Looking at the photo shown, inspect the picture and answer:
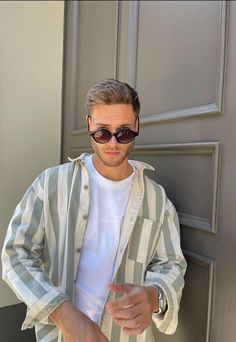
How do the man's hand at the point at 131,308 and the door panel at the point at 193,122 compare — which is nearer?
the man's hand at the point at 131,308

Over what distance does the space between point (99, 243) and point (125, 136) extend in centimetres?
35

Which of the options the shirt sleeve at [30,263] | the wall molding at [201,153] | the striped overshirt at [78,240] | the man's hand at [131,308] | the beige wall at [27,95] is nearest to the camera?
the man's hand at [131,308]

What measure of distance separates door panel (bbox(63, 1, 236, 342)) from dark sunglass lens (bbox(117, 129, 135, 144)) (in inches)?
10.7

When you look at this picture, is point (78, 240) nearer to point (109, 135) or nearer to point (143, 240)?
point (143, 240)

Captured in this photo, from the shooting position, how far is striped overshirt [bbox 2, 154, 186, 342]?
3.48 ft

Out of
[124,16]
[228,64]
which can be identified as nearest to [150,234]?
[228,64]

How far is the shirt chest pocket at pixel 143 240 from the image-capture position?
45.6 inches

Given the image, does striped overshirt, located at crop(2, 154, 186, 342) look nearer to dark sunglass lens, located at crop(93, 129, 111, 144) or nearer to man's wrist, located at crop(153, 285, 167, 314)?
man's wrist, located at crop(153, 285, 167, 314)

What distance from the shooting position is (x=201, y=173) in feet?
4.13

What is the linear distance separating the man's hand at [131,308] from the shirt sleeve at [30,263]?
0.59 feet

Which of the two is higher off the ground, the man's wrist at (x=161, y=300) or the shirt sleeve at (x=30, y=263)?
the shirt sleeve at (x=30, y=263)

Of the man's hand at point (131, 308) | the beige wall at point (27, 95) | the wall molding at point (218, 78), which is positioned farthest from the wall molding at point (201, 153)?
the beige wall at point (27, 95)

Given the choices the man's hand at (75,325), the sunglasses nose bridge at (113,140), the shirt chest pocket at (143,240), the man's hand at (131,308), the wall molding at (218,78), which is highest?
the wall molding at (218,78)

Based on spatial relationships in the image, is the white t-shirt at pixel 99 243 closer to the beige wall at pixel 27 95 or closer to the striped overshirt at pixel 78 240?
the striped overshirt at pixel 78 240
